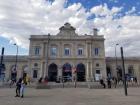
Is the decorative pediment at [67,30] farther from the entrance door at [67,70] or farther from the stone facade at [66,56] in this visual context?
the entrance door at [67,70]

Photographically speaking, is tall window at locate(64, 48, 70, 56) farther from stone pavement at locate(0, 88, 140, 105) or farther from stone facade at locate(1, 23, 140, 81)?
stone pavement at locate(0, 88, 140, 105)

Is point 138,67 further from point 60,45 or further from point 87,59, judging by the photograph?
point 60,45

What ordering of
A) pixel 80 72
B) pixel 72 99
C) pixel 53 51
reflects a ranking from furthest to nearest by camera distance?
1. pixel 53 51
2. pixel 80 72
3. pixel 72 99

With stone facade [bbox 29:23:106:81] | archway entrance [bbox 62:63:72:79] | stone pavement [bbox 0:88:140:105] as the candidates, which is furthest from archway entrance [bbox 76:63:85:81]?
stone pavement [bbox 0:88:140:105]

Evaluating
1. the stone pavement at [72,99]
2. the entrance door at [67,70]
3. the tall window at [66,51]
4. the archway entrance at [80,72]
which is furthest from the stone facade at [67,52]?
the stone pavement at [72,99]

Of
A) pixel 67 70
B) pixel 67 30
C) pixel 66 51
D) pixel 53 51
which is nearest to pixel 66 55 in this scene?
pixel 66 51

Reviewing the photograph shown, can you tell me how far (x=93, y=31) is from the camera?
64188 millimetres

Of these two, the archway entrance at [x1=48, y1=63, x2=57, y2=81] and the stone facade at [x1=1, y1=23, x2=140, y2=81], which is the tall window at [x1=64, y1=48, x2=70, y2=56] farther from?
the archway entrance at [x1=48, y1=63, x2=57, y2=81]

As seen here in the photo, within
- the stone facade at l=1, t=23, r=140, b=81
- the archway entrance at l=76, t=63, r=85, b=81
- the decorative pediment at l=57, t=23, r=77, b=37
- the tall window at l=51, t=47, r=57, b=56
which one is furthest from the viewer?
the decorative pediment at l=57, t=23, r=77, b=37

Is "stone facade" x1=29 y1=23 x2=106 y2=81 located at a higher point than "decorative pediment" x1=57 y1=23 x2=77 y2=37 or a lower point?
lower

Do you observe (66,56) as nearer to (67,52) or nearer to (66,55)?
(66,55)

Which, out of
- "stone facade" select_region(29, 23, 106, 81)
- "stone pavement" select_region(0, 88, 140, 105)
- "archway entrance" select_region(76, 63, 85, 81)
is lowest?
"stone pavement" select_region(0, 88, 140, 105)

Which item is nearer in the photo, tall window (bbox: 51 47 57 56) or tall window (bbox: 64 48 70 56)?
tall window (bbox: 51 47 57 56)

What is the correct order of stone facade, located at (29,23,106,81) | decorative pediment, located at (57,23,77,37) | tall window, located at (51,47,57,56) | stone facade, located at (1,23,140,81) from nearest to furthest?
stone facade, located at (1,23,140,81) → stone facade, located at (29,23,106,81) → tall window, located at (51,47,57,56) → decorative pediment, located at (57,23,77,37)
